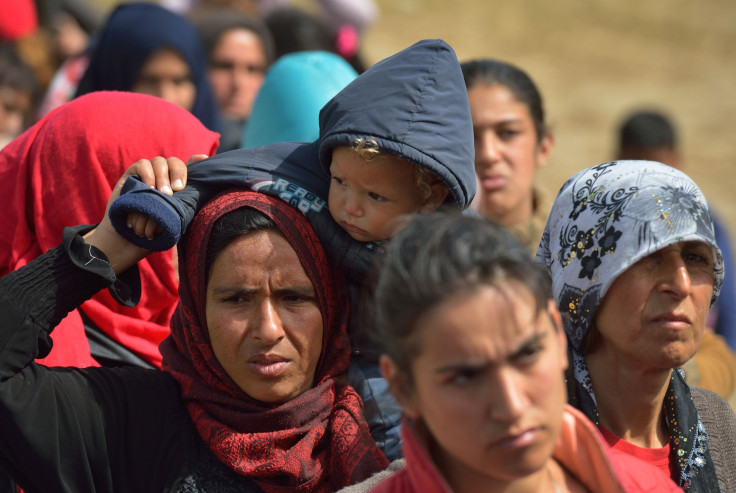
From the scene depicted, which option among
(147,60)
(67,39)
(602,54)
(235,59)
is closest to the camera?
(147,60)

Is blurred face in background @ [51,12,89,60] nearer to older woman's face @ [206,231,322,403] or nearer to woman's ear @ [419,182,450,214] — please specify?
older woman's face @ [206,231,322,403]

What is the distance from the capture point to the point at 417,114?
2572mm

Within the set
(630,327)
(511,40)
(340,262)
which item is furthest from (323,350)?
(511,40)

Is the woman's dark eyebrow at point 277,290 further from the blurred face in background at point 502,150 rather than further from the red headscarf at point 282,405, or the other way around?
the blurred face in background at point 502,150

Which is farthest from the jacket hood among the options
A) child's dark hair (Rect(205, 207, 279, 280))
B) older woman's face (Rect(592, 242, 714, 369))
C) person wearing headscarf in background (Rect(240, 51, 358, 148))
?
person wearing headscarf in background (Rect(240, 51, 358, 148))

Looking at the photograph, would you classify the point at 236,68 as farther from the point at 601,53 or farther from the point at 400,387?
the point at 601,53

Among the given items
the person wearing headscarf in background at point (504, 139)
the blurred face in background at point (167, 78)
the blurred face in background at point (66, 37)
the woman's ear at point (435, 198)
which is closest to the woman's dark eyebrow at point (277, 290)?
the woman's ear at point (435, 198)

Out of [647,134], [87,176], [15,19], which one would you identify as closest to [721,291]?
[647,134]

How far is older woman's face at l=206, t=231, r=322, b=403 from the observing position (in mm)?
2699

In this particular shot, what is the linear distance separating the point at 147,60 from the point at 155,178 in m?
2.48

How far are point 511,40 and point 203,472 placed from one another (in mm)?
15450

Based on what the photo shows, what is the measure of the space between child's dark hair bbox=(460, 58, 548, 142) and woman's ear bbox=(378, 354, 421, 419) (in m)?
2.47

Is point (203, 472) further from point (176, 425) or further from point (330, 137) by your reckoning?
point (330, 137)

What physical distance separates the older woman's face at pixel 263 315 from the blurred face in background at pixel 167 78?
8.01 ft
